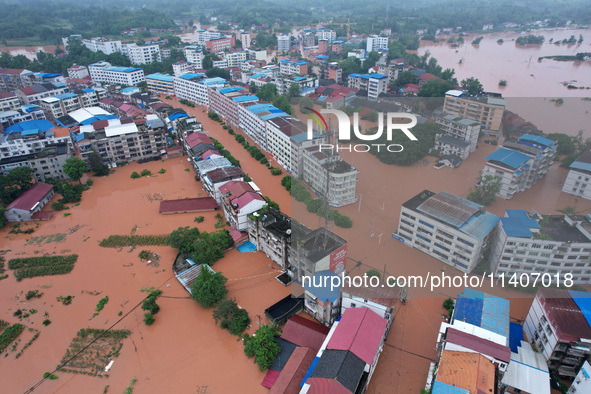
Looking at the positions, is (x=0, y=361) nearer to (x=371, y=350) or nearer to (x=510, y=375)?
(x=371, y=350)

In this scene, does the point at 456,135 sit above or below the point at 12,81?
above

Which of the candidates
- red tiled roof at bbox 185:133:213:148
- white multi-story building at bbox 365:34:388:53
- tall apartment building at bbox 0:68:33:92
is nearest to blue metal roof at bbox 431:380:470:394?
red tiled roof at bbox 185:133:213:148

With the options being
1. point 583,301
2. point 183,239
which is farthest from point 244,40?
point 583,301

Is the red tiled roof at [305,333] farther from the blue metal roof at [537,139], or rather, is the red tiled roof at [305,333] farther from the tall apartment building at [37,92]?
the tall apartment building at [37,92]

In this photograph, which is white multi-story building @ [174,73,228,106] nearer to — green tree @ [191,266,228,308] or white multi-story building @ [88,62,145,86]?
white multi-story building @ [88,62,145,86]

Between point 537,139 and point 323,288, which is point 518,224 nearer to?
point 537,139

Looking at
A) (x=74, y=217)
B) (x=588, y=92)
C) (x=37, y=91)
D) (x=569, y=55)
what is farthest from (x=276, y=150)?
(x=569, y=55)
